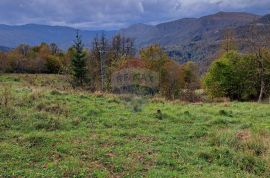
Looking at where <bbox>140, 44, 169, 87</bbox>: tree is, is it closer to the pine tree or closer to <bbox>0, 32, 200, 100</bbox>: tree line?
<bbox>0, 32, 200, 100</bbox>: tree line

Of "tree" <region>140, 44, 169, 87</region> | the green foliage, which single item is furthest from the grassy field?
"tree" <region>140, 44, 169, 87</region>

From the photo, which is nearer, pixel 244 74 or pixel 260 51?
pixel 260 51

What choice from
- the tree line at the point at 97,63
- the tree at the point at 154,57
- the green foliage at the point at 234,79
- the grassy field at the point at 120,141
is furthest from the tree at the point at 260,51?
the grassy field at the point at 120,141

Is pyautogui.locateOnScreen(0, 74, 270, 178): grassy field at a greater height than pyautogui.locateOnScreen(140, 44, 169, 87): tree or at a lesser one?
lesser

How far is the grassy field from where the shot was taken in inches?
457

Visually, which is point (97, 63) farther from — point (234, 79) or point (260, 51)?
point (260, 51)

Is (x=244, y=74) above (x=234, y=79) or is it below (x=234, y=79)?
above

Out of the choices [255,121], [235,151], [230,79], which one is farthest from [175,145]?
[230,79]

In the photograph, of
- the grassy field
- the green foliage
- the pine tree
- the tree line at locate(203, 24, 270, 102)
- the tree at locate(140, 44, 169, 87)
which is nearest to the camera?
the grassy field

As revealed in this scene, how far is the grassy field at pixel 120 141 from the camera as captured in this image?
1161 cm

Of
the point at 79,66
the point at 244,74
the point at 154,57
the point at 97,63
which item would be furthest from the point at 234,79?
the point at 154,57

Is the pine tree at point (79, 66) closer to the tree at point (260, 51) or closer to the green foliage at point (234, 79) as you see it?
the green foliage at point (234, 79)

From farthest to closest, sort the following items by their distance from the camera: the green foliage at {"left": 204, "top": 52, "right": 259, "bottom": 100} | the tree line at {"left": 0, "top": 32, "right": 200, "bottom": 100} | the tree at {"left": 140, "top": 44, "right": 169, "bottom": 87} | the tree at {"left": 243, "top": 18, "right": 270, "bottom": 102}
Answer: the tree at {"left": 140, "top": 44, "right": 169, "bottom": 87}, the tree line at {"left": 0, "top": 32, "right": 200, "bottom": 100}, the green foliage at {"left": 204, "top": 52, "right": 259, "bottom": 100}, the tree at {"left": 243, "top": 18, "right": 270, "bottom": 102}

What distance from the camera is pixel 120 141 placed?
1454 cm
